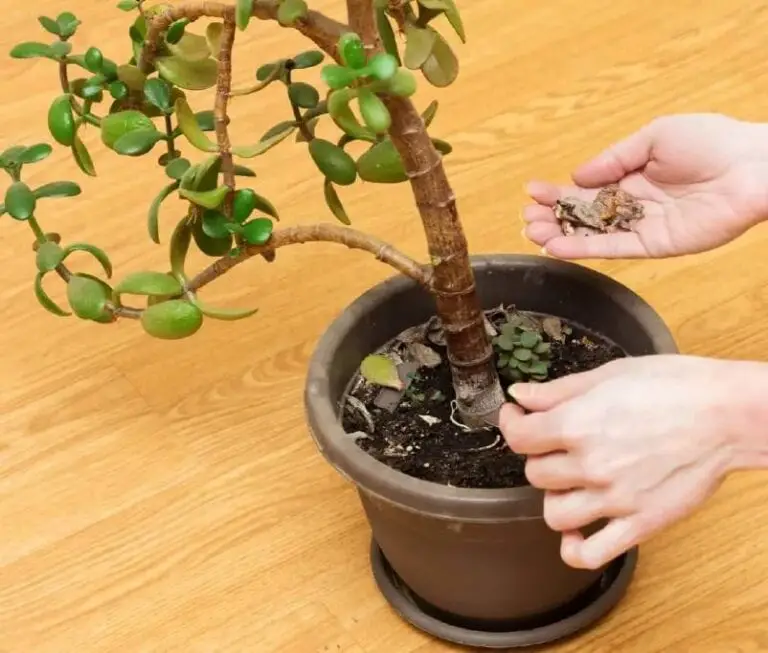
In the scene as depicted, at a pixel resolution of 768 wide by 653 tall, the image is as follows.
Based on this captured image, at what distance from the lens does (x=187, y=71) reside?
89cm

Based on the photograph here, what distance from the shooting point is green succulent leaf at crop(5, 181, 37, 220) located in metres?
0.95

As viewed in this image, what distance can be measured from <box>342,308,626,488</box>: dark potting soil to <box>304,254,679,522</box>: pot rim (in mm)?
50

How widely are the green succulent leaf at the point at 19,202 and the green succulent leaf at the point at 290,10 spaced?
0.29 metres

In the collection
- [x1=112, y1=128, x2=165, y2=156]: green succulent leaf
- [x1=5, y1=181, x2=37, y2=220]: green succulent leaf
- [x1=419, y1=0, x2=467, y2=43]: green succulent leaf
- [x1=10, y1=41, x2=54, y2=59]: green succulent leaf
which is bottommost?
[x1=5, y1=181, x2=37, y2=220]: green succulent leaf

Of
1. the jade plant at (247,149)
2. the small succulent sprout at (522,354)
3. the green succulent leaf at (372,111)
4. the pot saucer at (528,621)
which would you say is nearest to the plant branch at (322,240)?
the jade plant at (247,149)

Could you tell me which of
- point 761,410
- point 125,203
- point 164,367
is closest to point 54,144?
point 125,203

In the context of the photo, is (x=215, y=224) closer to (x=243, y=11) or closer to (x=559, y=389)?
(x=243, y=11)

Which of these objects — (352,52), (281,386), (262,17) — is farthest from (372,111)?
(281,386)

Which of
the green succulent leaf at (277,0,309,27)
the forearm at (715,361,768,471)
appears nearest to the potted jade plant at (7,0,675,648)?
the green succulent leaf at (277,0,309,27)

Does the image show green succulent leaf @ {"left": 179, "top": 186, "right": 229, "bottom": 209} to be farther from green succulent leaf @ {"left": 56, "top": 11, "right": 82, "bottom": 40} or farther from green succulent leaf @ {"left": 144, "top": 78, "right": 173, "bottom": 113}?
green succulent leaf @ {"left": 56, "top": 11, "right": 82, "bottom": 40}

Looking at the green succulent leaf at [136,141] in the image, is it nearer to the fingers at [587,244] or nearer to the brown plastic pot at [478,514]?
the brown plastic pot at [478,514]

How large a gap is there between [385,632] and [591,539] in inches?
12.2

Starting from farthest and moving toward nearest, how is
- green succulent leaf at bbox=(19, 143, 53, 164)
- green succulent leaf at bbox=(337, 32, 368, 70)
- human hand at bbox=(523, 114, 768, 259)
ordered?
human hand at bbox=(523, 114, 768, 259) → green succulent leaf at bbox=(19, 143, 53, 164) → green succulent leaf at bbox=(337, 32, 368, 70)

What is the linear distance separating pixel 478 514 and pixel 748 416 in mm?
213
